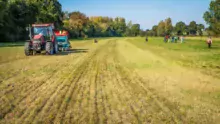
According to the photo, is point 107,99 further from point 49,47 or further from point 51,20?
point 51,20

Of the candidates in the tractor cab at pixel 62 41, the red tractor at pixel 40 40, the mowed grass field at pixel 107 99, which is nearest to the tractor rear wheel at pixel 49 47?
the red tractor at pixel 40 40

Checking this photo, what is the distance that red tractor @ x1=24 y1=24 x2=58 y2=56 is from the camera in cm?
1728

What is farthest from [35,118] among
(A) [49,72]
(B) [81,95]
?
(A) [49,72]

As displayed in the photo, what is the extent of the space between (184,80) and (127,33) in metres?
153

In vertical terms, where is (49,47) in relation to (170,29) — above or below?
below

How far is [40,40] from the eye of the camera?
17359 millimetres

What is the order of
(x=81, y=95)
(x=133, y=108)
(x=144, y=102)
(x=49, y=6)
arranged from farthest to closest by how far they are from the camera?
(x=49, y=6) < (x=81, y=95) < (x=144, y=102) < (x=133, y=108)

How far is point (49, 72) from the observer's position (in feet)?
34.1

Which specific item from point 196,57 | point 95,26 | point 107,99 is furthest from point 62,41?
point 95,26

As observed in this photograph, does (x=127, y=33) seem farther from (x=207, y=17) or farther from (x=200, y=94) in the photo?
(x=200, y=94)

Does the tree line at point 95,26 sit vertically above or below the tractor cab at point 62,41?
above

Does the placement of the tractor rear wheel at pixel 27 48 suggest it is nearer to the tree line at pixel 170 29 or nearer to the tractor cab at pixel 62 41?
the tractor cab at pixel 62 41

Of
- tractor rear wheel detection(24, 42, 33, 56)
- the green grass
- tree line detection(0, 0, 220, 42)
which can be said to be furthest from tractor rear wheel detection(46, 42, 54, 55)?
tree line detection(0, 0, 220, 42)

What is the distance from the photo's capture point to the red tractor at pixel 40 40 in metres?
17.3
